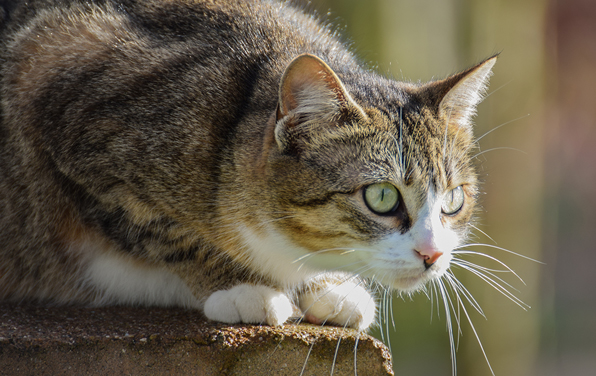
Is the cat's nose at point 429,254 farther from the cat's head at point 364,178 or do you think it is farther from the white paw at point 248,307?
the white paw at point 248,307

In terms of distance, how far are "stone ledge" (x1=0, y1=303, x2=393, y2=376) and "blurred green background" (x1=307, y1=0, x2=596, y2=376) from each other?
252cm

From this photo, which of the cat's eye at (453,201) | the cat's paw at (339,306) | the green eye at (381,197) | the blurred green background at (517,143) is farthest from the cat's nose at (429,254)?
the blurred green background at (517,143)

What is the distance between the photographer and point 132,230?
2100 millimetres

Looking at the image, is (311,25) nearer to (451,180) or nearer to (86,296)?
(451,180)

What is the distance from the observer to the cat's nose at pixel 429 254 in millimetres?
1697

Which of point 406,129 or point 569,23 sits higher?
point 569,23

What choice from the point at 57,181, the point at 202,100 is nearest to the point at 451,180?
the point at 202,100

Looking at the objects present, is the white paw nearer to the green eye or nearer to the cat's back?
the cat's back

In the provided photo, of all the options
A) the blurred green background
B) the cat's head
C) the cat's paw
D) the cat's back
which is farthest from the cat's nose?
the blurred green background

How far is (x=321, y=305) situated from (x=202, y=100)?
87 centimetres

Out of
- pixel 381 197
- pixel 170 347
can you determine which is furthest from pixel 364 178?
pixel 170 347

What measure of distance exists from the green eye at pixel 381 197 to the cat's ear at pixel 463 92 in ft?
1.54

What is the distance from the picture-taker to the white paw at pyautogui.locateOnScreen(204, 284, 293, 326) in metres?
1.91

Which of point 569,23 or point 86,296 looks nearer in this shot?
point 86,296
